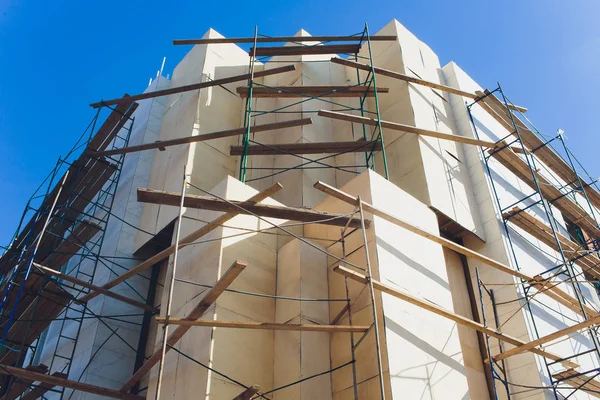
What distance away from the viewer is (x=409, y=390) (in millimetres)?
9969

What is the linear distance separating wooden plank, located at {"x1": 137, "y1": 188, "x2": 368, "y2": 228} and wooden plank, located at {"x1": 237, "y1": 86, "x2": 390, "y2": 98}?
629 centimetres

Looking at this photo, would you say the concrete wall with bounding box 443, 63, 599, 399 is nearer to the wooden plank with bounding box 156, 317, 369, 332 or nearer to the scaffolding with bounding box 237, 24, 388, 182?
the scaffolding with bounding box 237, 24, 388, 182

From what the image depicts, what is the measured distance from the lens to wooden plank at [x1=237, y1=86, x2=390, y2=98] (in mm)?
17031

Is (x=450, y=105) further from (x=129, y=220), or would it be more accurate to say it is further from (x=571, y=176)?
(x=129, y=220)

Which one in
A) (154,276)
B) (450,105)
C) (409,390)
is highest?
(450,105)

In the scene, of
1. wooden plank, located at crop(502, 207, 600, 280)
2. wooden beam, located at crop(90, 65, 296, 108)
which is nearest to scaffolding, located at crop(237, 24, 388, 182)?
wooden beam, located at crop(90, 65, 296, 108)

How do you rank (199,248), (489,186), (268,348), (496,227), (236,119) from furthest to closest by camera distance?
(236,119) → (489,186) → (496,227) → (199,248) → (268,348)

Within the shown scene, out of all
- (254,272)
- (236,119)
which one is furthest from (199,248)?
(236,119)

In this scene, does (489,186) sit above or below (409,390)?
above

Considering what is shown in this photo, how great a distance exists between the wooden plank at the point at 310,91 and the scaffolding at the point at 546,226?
4.21 metres

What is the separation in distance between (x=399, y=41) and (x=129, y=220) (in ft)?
35.4

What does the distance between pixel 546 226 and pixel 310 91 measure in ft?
27.2

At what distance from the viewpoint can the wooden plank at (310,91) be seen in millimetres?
17031

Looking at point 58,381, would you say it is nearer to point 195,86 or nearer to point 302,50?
point 195,86
